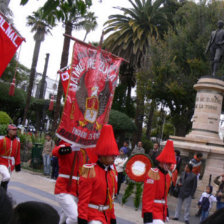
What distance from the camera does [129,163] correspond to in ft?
31.7

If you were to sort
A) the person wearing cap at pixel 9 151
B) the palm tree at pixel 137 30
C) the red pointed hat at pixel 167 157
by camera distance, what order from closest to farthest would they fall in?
the red pointed hat at pixel 167 157 < the person wearing cap at pixel 9 151 < the palm tree at pixel 137 30

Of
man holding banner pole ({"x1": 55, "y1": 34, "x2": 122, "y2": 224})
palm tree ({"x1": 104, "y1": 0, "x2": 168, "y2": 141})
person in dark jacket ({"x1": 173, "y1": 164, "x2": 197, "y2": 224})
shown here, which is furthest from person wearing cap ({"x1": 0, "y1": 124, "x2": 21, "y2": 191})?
palm tree ({"x1": 104, "y1": 0, "x2": 168, "y2": 141})

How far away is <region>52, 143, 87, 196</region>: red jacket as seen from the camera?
19.1 feet

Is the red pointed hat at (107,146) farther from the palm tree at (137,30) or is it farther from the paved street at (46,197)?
the palm tree at (137,30)

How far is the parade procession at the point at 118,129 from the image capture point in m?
4.89

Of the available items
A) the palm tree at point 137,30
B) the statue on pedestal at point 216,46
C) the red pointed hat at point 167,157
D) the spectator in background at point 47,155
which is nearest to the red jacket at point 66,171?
the red pointed hat at point 167,157

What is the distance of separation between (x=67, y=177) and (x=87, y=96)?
125 cm

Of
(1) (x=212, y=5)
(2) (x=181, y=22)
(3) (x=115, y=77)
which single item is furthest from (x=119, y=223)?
(2) (x=181, y=22)

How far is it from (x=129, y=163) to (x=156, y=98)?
2115cm

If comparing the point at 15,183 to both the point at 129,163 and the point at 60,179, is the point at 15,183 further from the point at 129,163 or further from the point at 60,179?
the point at 60,179

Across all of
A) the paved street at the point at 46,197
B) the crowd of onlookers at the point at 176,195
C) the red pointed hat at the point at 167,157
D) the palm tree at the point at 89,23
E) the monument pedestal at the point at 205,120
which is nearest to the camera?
the crowd of onlookers at the point at 176,195

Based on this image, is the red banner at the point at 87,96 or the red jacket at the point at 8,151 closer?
the red banner at the point at 87,96

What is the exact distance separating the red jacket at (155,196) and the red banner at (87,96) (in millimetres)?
996

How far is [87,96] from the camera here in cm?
593
